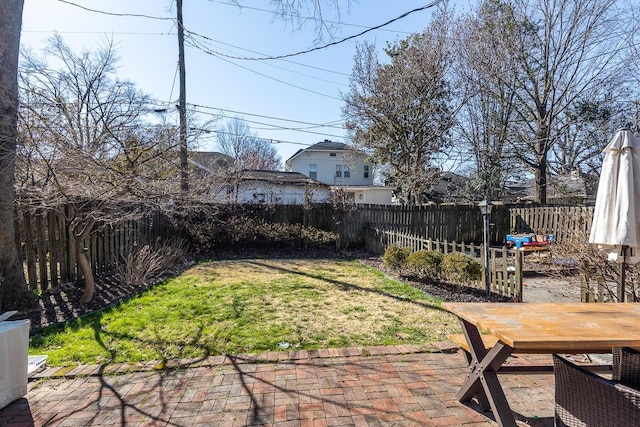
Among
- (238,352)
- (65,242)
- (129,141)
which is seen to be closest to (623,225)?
(238,352)

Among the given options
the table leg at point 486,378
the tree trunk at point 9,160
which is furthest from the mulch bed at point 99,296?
the table leg at point 486,378

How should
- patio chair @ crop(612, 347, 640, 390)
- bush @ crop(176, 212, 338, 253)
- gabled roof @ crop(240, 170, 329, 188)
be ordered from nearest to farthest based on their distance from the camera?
patio chair @ crop(612, 347, 640, 390) → bush @ crop(176, 212, 338, 253) → gabled roof @ crop(240, 170, 329, 188)

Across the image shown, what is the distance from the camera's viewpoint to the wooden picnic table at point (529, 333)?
177 cm

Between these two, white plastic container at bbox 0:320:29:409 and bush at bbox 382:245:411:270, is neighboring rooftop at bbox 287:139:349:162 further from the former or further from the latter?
white plastic container at bbox 0:320:29:409

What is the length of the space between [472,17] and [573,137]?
23.6 feet

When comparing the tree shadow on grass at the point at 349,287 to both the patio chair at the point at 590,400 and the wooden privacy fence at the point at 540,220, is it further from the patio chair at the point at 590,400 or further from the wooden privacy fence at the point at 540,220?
the wooden privacy fence at the point at 540,220

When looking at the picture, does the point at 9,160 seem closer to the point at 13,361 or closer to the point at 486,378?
the point at 13,361

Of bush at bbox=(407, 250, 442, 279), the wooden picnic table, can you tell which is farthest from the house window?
the wooden picnic table

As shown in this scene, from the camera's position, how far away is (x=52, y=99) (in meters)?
4.71

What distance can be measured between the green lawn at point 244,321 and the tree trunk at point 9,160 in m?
1.06

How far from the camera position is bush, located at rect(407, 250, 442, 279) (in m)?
6.54

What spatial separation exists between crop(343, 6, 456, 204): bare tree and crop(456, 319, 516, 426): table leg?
447 inches

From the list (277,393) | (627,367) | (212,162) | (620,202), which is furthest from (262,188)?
A: (627,367)

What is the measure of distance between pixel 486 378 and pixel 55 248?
6610 mm
